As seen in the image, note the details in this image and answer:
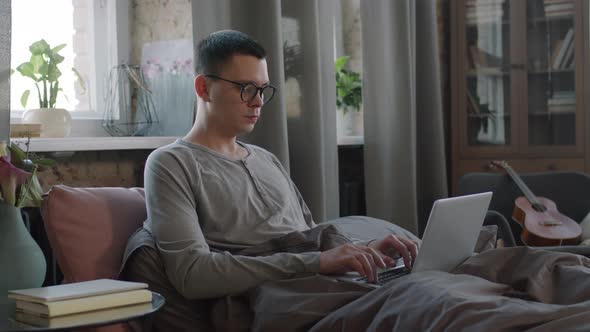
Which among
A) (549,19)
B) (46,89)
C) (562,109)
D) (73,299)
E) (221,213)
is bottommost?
(73,299)

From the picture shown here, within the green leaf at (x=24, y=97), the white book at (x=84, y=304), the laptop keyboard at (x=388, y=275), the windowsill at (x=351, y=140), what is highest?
the green leaf at (x=24, y=97)

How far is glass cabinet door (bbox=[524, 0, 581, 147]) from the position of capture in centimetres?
424

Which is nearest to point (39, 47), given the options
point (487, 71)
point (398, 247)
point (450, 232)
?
point (398, 247)

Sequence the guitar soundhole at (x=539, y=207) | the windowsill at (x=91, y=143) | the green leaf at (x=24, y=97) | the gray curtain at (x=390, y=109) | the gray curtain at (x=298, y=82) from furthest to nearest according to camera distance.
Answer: the gray curtain at (x=390, y=109)
the guitar soundhole at (x=539, y=207)
the gray curtain at (x=298, y=82)
the green leaf at (x=24, y=97)
the windowsill at (x=91, y=143)

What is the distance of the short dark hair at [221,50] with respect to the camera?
2.17 metres

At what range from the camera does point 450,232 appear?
6.14 ft

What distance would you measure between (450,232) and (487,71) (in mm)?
2678

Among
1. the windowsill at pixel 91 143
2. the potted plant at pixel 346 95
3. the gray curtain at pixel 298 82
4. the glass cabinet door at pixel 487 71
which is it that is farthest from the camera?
the glass cabinet door at pixel 487 71

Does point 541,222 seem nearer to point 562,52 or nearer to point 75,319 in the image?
point 562,52

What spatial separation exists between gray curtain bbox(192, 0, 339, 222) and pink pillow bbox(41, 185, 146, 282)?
2.64ft

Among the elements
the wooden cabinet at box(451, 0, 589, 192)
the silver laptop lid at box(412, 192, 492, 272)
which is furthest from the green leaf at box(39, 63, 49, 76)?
the wooden cabinet at box(451, 0, 589, 192)

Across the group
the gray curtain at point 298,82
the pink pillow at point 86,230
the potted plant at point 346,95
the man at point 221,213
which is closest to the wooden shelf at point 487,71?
the potted plant at point 346,95

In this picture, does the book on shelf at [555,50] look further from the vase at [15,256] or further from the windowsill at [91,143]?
the vase at [15,256]

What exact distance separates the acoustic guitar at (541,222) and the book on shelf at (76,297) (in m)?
2.05
